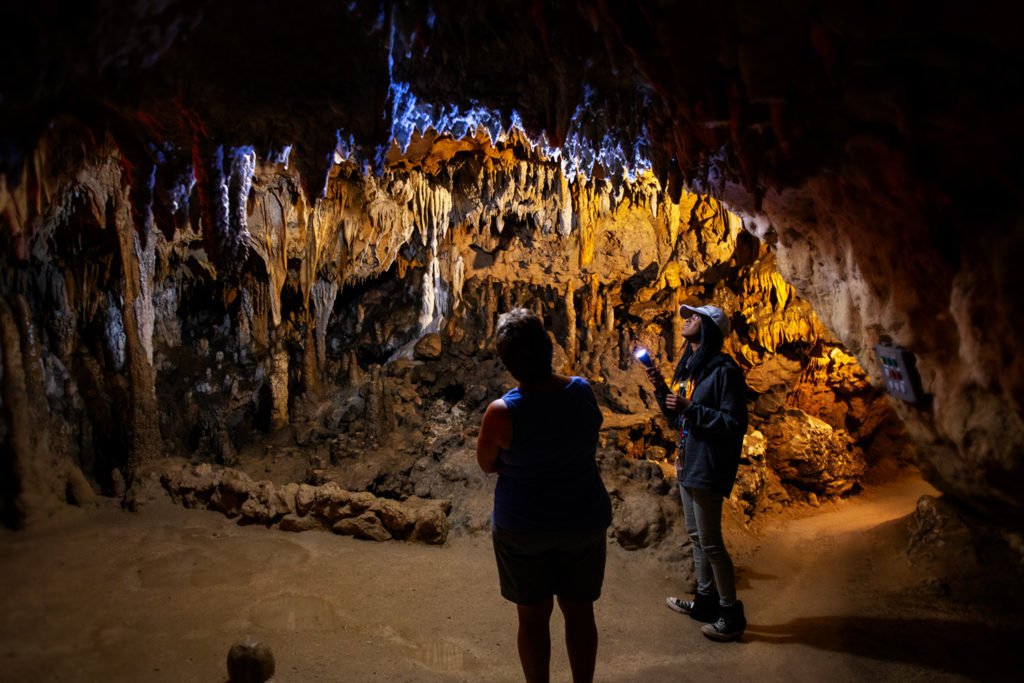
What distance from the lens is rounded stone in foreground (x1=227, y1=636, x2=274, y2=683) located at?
2459 millimetres

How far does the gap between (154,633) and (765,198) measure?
155 inches

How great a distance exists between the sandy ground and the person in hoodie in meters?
0.33

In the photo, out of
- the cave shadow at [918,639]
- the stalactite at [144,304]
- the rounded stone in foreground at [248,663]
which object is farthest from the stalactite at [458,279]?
the rounded stone in foreground at [248,663]

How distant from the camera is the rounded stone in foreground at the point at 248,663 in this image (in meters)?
2.46

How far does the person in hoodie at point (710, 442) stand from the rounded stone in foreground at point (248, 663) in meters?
2.11

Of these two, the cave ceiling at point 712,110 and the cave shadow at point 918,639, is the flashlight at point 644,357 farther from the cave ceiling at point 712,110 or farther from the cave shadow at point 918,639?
the cave shadow at point 918,639

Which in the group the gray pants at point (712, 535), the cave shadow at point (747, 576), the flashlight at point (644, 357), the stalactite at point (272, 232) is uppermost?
the stalactite at point (272, 232)

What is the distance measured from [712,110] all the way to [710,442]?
1542 millimetres

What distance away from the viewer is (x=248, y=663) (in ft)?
8.06

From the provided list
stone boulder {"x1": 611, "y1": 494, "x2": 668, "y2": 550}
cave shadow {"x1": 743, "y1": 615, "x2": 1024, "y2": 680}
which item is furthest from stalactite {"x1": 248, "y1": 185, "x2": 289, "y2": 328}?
cave shadow {"x1": 743, "y1": 615, "x2": 1024, "y2": 680}

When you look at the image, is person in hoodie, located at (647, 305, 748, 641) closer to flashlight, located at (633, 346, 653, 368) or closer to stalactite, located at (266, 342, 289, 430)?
flashlight, located at (633, 346, 653, 368)

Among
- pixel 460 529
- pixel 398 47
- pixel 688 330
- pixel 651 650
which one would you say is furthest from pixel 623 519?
pixel 398 47

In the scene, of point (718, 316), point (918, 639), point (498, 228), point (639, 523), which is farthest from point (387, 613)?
point (498, 228)

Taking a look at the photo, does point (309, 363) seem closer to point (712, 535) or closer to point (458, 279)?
point (458, 279)
